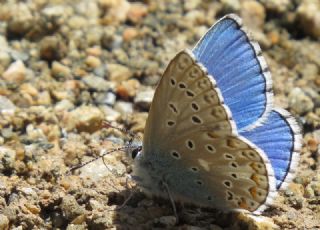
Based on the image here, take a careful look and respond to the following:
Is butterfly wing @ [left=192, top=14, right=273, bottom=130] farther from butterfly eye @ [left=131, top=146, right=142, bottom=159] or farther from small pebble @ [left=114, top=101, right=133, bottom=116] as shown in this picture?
small pebble @ [left=114, top=101, right=133, bottom=116]

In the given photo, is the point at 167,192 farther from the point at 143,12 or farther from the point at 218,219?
the point at 143,12

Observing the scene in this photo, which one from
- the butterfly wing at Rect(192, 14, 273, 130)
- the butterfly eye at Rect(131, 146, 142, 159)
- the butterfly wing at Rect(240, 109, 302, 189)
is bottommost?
the butterfly wing at Rect(240, 109, 302, 189)

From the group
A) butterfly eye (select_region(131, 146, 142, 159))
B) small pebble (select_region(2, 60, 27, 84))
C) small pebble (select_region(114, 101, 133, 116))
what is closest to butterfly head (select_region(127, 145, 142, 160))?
butterfly eye (select_region(131, 146, 142, 159))

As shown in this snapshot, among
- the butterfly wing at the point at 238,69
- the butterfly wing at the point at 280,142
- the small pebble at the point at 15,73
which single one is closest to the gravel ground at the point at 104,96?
the small pebble at the point at 15,73

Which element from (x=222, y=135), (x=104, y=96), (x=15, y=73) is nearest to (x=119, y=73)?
(x=104, y=96)

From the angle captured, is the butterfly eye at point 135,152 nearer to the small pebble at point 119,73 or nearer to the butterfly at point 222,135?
the butterfly at point 222,135

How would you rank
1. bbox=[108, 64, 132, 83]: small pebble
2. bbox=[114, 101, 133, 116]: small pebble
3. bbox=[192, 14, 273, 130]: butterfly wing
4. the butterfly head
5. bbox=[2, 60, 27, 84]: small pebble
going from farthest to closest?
1. bbox=[108, 64, 132, 83]: small pebble
2. bbox=[2, 60, 27, 84]: small pebble
3. bbox=[114, 101, 133, 116]: small pebble
4. the butterfly head
5. bbox=[192, 14, 273, 130]: butterfly wing

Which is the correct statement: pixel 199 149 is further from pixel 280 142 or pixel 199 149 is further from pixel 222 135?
pixel 280 142
